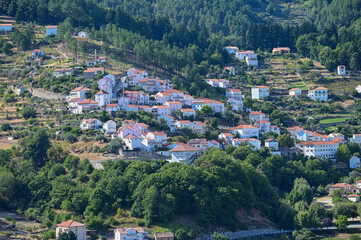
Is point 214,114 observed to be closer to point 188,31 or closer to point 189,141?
point 189,141

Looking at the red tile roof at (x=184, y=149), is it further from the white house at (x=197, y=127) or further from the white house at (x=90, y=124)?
the white house at (x=90, y=124)

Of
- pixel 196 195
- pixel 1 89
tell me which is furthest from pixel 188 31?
pixel 196 195

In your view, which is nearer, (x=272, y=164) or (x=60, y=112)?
(x=272, y=164)

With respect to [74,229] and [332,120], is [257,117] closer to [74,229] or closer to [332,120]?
[332,120]

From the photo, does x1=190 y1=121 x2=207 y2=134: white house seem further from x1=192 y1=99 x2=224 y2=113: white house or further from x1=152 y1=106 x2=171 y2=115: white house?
x1=192 y1=99 x2=224 y2=113: white house

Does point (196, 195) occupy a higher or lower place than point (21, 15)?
lower


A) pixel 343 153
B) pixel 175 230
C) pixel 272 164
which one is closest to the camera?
pixel 175 230
